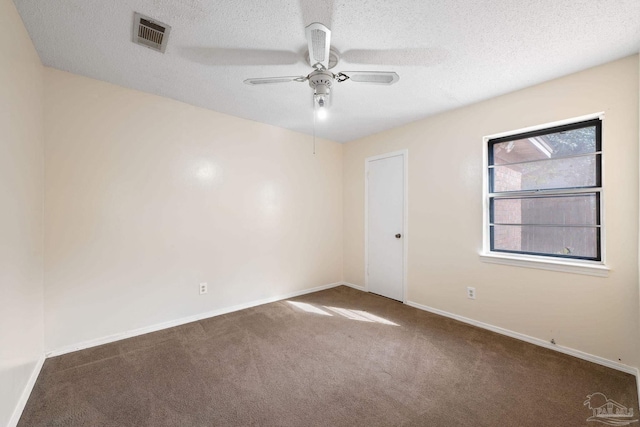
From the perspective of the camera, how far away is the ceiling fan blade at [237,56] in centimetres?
200

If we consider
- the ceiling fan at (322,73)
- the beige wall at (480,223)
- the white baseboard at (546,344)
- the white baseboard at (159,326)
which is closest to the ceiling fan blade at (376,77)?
the ceiling fan at (322,73)

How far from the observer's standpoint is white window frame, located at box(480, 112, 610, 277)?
219 cm

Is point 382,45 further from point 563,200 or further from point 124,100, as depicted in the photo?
point 124,100

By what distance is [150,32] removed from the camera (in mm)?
1809

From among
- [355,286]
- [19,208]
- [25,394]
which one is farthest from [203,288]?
[355,286]

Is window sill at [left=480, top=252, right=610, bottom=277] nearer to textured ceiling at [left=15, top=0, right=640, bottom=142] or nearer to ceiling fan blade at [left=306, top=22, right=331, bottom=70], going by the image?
textured ceiling at [left=15, top=0, right=640, bottom=142]

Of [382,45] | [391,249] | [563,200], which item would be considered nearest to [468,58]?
[382,45]

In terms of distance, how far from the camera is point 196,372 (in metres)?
2.08

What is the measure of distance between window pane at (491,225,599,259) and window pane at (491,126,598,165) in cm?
70

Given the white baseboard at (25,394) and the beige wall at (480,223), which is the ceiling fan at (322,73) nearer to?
the beige wall at (480,223)

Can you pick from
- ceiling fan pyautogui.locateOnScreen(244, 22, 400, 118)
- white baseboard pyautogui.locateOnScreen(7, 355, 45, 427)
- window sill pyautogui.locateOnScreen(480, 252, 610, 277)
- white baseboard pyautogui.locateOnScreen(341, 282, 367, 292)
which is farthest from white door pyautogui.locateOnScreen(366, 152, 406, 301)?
white baseboard pyautogui.locateOnScreen(7, 355, 45, 427)

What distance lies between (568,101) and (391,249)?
2.43 m

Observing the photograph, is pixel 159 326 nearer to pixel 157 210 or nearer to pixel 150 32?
pixel 157 210

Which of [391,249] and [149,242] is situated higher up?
[149,242]
